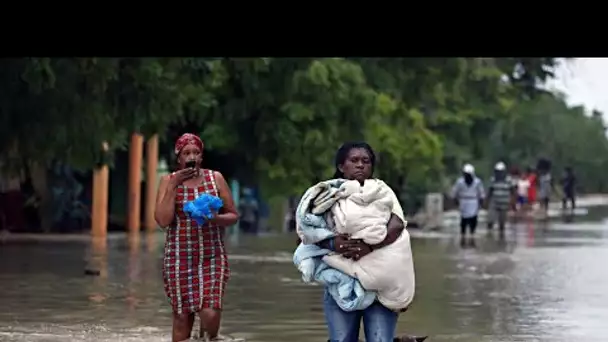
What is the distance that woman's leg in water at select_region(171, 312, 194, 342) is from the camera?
9.51 meters

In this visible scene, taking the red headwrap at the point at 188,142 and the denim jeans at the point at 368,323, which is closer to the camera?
the denim jeans at the point at 368,323

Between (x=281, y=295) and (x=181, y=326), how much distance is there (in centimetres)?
628

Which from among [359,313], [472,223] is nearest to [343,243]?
[359,313]

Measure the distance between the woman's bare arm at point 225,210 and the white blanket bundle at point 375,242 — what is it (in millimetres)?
1155

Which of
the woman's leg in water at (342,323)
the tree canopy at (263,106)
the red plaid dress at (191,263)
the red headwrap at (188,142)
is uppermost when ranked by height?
the tree canopy at (263,106)

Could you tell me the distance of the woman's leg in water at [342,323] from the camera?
328 inches

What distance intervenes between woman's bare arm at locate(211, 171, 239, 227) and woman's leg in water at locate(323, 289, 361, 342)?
1.21m

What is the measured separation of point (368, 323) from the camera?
8336mm

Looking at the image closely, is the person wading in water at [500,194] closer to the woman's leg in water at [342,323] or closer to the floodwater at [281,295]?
the floodwater at [281,295]

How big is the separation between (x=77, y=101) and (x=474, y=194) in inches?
349

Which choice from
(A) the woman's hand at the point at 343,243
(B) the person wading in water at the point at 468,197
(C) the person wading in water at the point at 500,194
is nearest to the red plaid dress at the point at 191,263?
(A) the woman's hand at the point at 343,243

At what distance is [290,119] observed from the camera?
29938 mm
